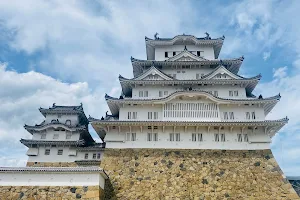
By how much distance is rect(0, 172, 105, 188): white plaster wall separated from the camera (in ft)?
57.1

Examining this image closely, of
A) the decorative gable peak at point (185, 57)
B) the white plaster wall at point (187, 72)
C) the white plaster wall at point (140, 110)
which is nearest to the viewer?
the white plaster wall at point (140, 110)

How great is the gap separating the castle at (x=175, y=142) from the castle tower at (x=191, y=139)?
76 mm

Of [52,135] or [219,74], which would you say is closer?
[219,74]

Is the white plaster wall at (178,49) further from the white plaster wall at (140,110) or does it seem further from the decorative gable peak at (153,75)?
the white plaster wall at (140,110)

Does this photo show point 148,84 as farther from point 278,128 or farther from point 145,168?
point 278,128

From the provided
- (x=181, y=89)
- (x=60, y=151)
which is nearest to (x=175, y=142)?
(x=181, y=89)

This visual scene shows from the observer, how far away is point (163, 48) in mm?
29609

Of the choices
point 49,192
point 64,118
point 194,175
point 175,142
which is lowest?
point 49,192

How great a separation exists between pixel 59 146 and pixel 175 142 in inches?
517

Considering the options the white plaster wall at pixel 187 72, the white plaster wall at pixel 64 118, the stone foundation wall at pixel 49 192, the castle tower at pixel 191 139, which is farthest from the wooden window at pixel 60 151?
the white plaster wall at pixel 187 72

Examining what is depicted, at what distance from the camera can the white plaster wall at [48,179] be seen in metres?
17.4

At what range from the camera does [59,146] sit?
27.6m

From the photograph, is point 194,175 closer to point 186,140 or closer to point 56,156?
point 186,140

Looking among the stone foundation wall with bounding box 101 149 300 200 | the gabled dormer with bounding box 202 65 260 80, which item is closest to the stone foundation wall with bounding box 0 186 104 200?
the stone foundation wall with bounding box 101 149 300 200
